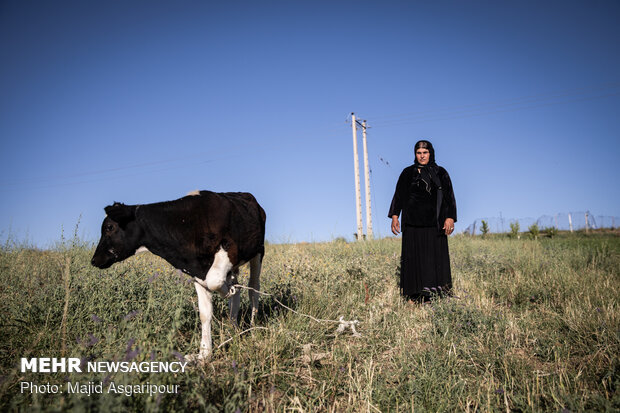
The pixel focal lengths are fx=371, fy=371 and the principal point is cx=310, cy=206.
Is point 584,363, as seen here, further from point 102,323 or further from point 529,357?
point 102,323

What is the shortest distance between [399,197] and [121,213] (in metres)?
4.28

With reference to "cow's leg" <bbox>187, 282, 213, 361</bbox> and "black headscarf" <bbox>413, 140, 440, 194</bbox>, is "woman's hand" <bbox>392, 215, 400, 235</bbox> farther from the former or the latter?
"cow's leg" <bbox>187, 282, 213, 361</bbox>

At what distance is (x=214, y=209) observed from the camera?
3.46 metres

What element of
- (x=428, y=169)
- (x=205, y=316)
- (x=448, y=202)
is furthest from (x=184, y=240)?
(x=448, y=202)

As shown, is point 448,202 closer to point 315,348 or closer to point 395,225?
point 395,225

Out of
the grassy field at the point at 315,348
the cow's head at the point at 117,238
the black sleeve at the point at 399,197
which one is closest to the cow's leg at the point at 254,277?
the grassy field at the point at 315,348

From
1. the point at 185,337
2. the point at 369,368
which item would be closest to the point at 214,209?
the point at 185,337

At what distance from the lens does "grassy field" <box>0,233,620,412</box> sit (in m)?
Answer: 2.40

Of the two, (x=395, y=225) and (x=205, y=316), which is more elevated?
(x=395, y=225)

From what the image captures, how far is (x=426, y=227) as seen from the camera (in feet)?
19.0

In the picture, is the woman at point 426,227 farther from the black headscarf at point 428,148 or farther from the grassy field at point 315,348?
the grassy field at point 315,348

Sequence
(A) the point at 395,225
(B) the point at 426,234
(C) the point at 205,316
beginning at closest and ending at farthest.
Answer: (C) the point at 205,316, (B) the point at 426,234, (A) the point at 395,225

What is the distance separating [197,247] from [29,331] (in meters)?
1.75

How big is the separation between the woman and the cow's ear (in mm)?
4064
